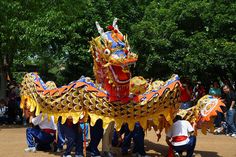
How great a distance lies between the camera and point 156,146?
33.6ft

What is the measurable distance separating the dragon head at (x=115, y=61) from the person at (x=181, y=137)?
1287 mm

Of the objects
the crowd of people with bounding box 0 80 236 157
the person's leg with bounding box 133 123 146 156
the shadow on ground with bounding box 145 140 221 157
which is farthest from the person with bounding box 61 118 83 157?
the shadow on ground with bounding box 145 140 221 157

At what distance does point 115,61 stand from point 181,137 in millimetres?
2030

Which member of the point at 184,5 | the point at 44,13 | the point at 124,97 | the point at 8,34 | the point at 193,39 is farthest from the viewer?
the point at 184,5

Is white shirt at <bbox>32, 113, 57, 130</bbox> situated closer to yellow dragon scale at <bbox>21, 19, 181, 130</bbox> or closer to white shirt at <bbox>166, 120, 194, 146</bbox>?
yellow dragon scale at <bbox>21, 19, 181, 130</bbox>

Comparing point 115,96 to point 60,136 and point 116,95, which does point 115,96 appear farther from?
point 60,136

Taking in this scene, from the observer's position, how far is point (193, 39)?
15.2 metres

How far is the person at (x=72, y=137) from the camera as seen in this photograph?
8.29 m

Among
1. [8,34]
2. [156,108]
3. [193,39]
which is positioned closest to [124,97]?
[156,108]

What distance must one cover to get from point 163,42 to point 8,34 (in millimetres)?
5783

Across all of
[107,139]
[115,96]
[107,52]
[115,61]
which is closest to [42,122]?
[107,139]

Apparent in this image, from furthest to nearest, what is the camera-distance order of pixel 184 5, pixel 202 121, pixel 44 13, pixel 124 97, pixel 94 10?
pixel 94 10 < pixel 184 5 < pixel 44 13 < pixel 202 121 < pixel 124 97

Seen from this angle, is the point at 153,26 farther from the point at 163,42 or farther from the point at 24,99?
the point at 24,99

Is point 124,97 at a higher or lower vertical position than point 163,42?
lower
